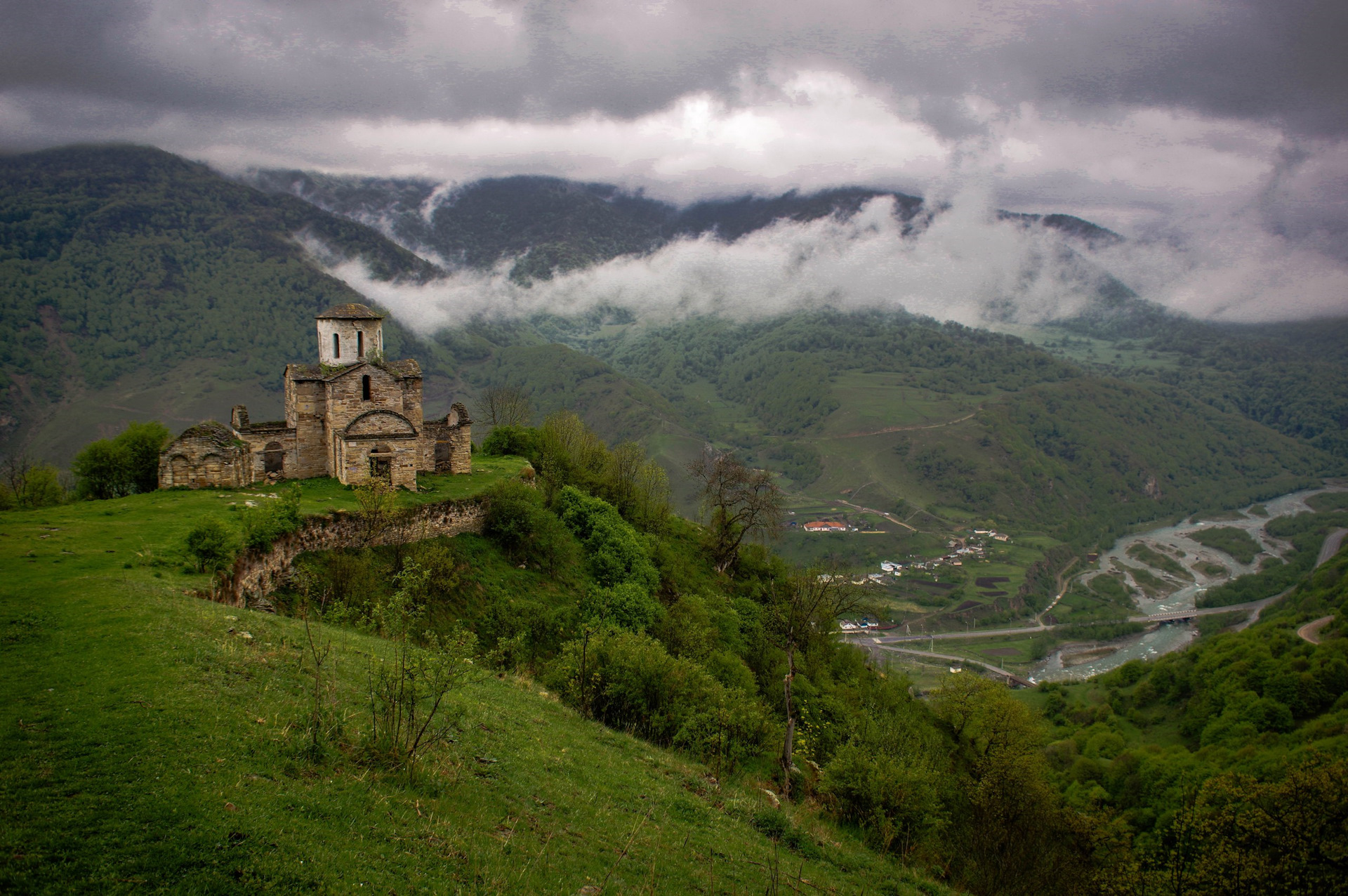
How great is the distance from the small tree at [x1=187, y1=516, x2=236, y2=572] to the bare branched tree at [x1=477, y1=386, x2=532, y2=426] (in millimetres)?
44100

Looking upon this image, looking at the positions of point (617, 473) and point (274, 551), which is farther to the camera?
point (617, 473)

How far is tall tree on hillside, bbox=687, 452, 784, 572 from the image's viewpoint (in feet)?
159

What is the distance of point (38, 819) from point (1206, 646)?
106 metres

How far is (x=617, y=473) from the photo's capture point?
54.3m

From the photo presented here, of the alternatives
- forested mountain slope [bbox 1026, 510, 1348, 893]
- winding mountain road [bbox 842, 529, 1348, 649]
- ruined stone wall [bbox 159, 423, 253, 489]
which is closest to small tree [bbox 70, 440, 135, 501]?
ruined stone wall [bbox 159, 423, 253, 489]

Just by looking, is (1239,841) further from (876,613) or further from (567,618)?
(567,618)

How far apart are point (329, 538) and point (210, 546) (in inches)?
264

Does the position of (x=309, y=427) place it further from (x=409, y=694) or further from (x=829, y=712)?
(x=829, y=712)

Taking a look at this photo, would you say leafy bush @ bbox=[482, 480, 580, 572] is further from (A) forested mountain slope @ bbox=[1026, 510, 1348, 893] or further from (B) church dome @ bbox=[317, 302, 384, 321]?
(A) forested mountain slope @ bbox=[1026, 510, 1348, 893]

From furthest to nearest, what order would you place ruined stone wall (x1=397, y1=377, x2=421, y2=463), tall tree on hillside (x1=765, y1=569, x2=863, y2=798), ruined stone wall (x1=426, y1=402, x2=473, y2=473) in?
ruined stone wall (x1=426, y1=402, x2=473, y2=473), tall tree on hillside (x1=765, y1=569, x2=863, y2=798), ruined stone wall (x1=397, y1=377, x2=421, y2=463)

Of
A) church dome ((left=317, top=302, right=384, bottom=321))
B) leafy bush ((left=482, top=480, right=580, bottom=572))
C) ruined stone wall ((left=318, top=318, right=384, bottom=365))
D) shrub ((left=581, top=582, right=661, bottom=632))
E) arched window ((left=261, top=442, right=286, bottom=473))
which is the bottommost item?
shrub ((left=581, top=582, right=661, bottom=632))

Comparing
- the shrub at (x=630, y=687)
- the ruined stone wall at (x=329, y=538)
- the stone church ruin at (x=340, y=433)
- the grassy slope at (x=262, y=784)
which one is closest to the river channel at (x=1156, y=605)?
the shrub at (x=630, y=687)

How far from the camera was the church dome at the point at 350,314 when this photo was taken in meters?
38.5

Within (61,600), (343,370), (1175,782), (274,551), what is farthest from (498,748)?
(1175,782)
